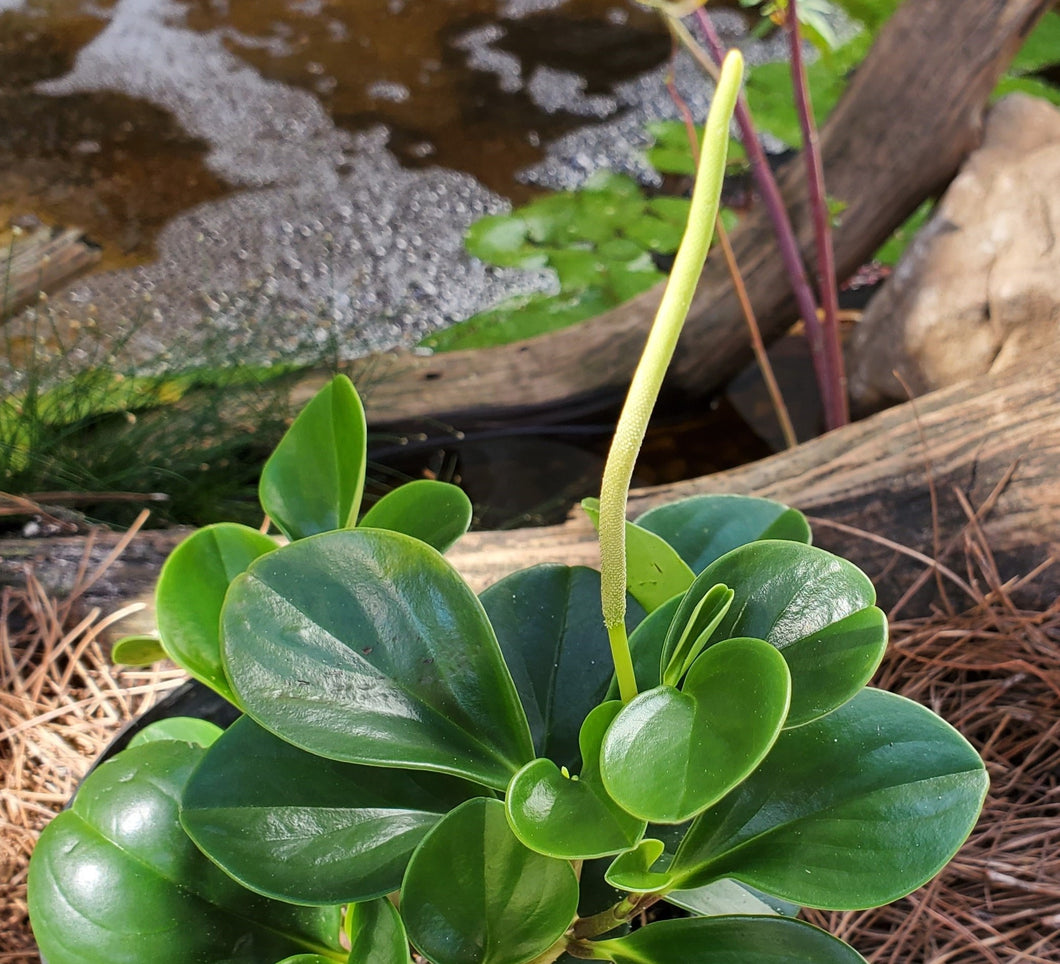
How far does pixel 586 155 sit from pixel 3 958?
86.9 inches

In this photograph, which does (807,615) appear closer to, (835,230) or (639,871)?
(639,871)

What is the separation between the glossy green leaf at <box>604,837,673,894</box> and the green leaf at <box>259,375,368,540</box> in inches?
9.7

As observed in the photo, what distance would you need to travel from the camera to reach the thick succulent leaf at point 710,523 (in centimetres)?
52

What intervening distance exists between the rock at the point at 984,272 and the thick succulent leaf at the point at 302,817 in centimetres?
114

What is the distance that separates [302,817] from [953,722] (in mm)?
599

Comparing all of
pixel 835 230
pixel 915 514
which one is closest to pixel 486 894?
pixel 915 514

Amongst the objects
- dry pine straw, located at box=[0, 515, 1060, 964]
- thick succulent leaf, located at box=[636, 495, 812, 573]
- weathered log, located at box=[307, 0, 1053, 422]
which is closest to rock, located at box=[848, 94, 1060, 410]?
weathered log, located at box=[307, 0, 1053, 422]

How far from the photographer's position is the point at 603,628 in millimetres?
486

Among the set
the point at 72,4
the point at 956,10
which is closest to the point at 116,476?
the point at 956,10

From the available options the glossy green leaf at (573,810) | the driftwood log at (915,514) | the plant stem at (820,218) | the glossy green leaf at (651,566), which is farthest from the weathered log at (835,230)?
the glossy green leaf at (573,810)

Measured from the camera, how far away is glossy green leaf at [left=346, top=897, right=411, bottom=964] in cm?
37

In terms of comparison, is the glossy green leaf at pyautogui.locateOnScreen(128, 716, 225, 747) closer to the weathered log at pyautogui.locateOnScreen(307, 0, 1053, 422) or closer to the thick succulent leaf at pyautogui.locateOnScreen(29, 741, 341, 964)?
the thick succulent leaf at pyautogui.locateOnScreen(29, 741, 341, 964)

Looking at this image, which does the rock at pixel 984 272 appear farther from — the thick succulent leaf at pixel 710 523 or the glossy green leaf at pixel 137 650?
the glossy green leaf at pixel 137 650

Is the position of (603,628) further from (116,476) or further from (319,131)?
(319,131)
